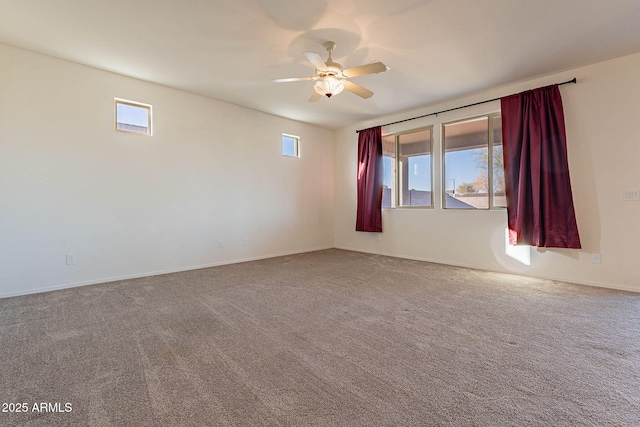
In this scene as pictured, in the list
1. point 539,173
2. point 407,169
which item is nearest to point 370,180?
point 407,169

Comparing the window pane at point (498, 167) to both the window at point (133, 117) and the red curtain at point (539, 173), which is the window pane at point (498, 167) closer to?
the red curtain at point (539, 173)

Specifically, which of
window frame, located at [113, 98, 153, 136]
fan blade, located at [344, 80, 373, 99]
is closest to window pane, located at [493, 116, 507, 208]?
fan blade, located at [344, 80, 373, 99]

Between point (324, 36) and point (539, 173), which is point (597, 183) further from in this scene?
point (324, 36)

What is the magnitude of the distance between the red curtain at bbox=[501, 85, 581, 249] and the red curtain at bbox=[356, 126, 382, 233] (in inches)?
88.1

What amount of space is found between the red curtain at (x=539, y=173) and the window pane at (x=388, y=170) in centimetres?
204

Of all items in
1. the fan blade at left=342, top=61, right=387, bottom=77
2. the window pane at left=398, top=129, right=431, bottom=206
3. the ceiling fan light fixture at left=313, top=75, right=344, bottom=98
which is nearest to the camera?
the fan blade at left=342, top=61, right=387, bottom=77

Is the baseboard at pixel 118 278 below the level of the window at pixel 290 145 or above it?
below

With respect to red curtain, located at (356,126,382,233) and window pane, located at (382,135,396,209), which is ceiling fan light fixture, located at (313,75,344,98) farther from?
window pane, located at (382,135,396,209)

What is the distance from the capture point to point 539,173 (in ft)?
12.2

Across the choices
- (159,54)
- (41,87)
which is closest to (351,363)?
(159,54)

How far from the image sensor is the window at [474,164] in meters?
4.34

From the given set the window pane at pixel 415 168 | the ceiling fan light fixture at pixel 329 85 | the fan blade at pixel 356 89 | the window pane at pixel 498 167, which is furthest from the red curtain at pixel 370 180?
the ceiling fan light fixture at pixel 329 85

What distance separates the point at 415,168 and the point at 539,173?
6.55ft

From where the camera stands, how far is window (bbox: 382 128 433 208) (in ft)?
16.9
